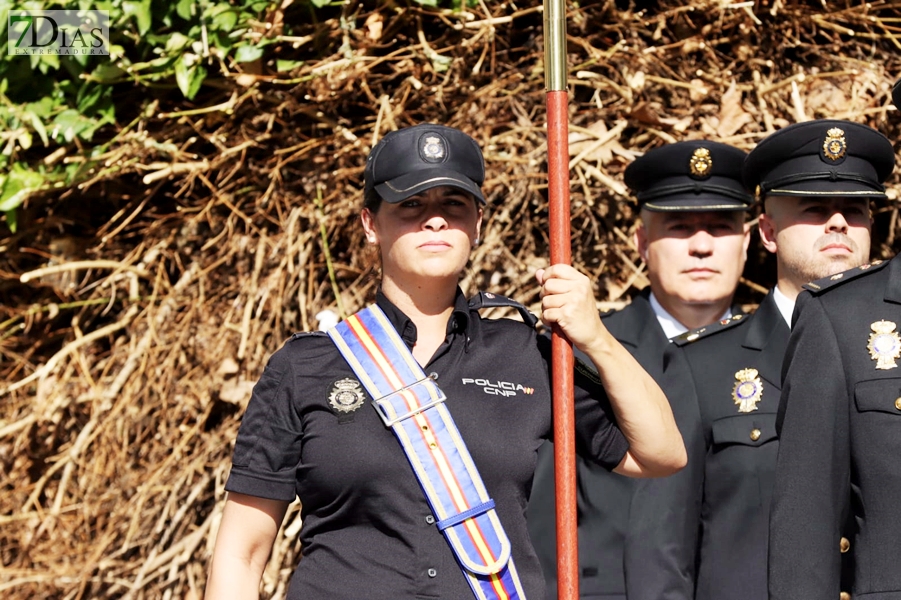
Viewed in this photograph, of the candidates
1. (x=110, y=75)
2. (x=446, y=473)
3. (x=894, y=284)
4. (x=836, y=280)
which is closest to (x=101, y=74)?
(x=110, y=75)

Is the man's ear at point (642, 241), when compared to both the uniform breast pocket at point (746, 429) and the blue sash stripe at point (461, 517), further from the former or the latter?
the blue sash stripe at point (461, 517)

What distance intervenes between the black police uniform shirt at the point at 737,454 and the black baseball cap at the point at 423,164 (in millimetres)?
1182

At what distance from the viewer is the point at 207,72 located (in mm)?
4781

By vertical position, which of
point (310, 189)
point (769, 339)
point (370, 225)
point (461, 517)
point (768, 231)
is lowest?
point (461, 517)

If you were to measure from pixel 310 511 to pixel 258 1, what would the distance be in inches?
101

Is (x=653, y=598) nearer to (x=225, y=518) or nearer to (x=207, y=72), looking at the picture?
(x=225, y=518)

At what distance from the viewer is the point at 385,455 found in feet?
8.57

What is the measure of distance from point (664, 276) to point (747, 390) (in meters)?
0.67

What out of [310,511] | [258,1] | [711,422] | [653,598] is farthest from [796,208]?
[258,1]

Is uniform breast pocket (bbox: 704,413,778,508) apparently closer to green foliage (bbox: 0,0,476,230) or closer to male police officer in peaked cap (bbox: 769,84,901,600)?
male police officer in peaked cap (bbox: 769,84,901,600)

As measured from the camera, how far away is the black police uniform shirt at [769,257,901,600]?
2.51 metres

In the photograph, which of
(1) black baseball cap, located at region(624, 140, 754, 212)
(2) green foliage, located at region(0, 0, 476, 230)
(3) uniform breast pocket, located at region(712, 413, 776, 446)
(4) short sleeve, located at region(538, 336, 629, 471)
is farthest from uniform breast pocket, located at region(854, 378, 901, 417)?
(2) green foliage, located at region(0, 0, 476, 230)

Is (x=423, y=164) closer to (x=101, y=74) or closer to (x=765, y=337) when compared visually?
(x=765, y=337)

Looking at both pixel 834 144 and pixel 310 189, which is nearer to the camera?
pixel 834 144
